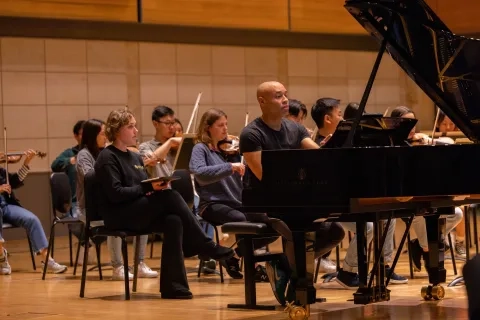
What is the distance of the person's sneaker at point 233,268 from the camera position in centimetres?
724

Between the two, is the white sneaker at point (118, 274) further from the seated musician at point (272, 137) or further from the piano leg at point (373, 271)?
the piano leg at point (373, 271)

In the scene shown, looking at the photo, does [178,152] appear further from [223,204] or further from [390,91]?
[390,91]

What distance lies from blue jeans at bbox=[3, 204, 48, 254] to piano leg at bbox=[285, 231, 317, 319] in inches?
137

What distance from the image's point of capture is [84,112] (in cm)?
1051

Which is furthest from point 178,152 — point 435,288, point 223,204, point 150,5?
point 150,5

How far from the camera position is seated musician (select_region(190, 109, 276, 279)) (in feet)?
22.5

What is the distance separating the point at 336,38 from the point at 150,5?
2866 millimetres

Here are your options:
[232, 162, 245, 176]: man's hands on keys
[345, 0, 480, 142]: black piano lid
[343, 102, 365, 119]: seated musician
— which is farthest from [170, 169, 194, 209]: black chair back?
[345, 0, 480, 142]: black piano lid

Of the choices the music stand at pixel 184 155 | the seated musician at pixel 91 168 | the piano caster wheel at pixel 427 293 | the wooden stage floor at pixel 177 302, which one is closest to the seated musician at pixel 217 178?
the music stand at pixel 184 155

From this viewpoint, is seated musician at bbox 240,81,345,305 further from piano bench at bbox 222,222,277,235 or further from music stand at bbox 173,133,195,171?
music stand at bbox 173,133,195,171

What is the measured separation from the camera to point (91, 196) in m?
6.44

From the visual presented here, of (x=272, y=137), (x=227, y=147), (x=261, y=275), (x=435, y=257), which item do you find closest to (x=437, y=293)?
(x=435, y=257)

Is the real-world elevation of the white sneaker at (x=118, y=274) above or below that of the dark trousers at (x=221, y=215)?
below

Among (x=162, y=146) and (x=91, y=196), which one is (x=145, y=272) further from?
(x=91, y=196)
